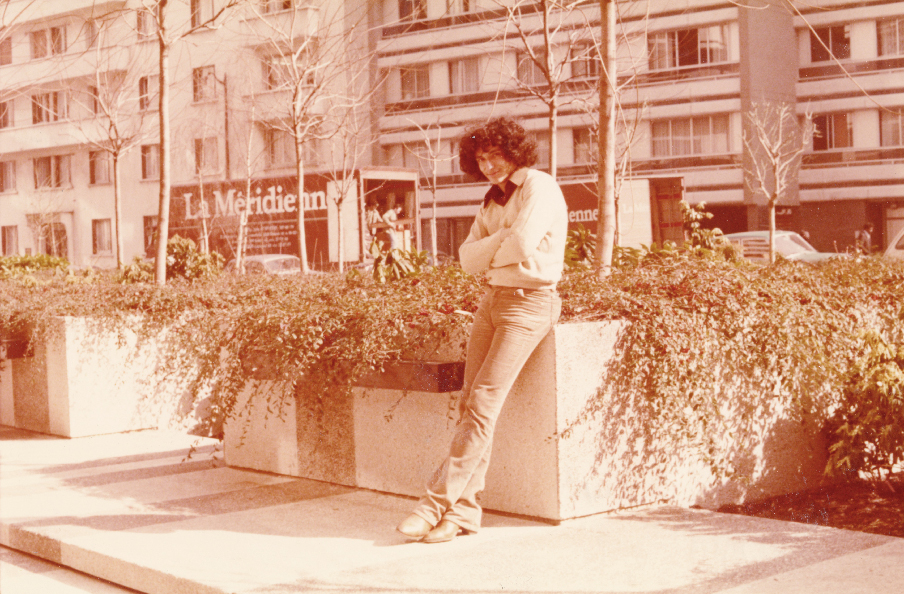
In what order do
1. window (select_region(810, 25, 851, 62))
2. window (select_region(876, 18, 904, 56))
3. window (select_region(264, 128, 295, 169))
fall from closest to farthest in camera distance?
window (select_region(876, 18, 904, 56))
window (select_region(810, 25, 851, 62))
window (select_region(264, 128, 295, 169))

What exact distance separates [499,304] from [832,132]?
1648 inches

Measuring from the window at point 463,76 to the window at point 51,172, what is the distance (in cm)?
1898

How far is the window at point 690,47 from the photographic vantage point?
4350cm

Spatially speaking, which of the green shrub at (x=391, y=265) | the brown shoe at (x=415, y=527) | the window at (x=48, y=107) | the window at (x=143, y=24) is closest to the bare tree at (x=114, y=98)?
the window at (x=143, y=24)

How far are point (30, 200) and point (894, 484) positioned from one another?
53053 mm

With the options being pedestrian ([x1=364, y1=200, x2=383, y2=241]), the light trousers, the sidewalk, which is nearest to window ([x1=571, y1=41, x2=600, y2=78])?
the light trousers

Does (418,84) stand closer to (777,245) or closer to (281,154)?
(281,154)

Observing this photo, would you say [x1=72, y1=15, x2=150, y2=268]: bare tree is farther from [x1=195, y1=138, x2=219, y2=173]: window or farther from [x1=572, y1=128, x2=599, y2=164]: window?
[x1=572, y1=128, x2=599, y2=164]: window

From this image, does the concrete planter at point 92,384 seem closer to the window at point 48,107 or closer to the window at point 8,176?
the window at point 48,107

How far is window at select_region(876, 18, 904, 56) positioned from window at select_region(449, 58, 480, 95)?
16399mm

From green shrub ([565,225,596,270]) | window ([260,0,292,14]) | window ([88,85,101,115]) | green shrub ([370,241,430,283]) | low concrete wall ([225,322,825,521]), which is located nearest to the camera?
low concrete wall ([225,322,825,521])

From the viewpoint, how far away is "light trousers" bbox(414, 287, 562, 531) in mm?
5270

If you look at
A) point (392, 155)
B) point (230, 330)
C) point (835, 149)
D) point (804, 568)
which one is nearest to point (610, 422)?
point (804, 568)

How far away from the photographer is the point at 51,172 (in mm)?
53062
